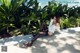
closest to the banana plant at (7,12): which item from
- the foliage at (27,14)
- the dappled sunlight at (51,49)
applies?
the foliage at (27,14)

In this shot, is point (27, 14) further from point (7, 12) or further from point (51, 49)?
point (51, 49)

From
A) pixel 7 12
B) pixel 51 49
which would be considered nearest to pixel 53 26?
pixel 51 49

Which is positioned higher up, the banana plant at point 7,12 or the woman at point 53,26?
the banana plant at point 7,12

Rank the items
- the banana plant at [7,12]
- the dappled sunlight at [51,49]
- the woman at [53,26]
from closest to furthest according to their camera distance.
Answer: the dappled sunlight at [51,49]
the woman at [53,26]
the banana plant at [7,12]

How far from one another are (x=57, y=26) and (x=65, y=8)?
1.81m

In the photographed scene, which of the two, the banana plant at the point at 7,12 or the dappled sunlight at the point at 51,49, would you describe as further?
the banana plant at the point at 7,12

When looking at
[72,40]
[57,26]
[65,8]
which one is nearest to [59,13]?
[65,8]

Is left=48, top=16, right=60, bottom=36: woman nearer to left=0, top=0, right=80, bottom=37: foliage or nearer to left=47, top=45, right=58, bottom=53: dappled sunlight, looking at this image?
left=0, top=0, right=80, bottom=37: foliage

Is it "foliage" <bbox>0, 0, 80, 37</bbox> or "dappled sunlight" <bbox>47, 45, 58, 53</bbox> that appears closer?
"dappled sunlight" <bbox>47, 45, 58, 53</bbox>

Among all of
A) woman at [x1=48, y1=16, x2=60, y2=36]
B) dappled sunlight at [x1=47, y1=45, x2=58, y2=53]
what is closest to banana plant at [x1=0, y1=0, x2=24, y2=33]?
woman at [x1=48, y1=16, x2=60, y2=36]

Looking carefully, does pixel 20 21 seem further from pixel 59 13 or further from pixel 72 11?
pixel 72 11

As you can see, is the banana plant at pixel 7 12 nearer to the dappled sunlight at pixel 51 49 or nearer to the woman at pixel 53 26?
the woman at pixel 53 26

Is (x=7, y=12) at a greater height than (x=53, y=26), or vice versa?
(x=7, y=12)

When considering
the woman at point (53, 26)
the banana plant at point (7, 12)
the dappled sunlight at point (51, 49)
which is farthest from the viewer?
the banana plant at point (7, 12)
